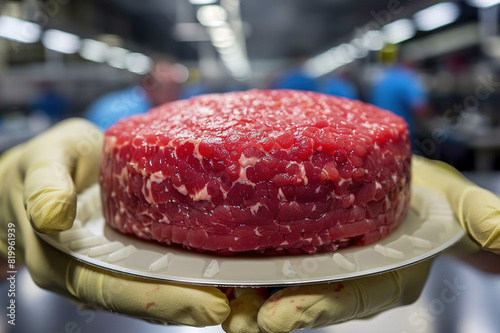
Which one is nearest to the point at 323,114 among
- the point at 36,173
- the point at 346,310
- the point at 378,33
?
the point at 346,310

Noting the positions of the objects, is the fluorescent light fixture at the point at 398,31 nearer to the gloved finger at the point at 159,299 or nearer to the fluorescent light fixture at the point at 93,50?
the fluorescent light fixture at the point at 93,50

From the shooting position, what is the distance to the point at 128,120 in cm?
122

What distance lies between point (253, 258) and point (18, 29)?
2633 mm

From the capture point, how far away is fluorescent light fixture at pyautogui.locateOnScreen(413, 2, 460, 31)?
262 centimetres

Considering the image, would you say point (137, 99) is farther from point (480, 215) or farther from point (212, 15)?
point (480, 215)

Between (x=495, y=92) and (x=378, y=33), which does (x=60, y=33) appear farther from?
(x=495, y=92)

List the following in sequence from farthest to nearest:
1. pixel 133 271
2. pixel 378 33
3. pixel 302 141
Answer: pixel 378 33 < pixel 302 141 < pixel 133 271

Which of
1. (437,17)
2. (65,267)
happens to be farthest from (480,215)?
(437,17)

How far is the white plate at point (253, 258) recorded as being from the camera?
29.0 inches

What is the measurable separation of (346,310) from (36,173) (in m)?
0.83

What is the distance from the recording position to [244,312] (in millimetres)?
794

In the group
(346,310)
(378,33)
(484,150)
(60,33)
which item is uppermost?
(60,33)

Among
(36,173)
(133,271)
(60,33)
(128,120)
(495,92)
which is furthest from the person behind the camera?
(495,92)

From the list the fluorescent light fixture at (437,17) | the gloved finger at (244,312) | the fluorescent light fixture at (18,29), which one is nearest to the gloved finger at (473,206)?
the gloved finger at (244,312)
